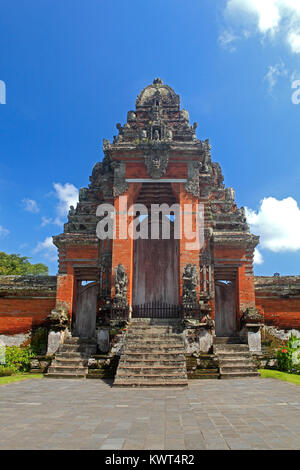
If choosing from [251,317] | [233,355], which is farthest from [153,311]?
[233,355]

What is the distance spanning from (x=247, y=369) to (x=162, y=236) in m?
8.01

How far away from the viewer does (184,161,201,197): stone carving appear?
1434 centimetres

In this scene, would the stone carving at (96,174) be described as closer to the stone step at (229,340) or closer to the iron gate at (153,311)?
the iron gate at (153,311)

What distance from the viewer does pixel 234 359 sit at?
1206cm

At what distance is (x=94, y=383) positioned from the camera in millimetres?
10352

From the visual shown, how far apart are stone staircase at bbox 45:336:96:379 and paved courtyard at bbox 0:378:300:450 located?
218cm

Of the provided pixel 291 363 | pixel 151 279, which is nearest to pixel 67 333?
pixel 151 279

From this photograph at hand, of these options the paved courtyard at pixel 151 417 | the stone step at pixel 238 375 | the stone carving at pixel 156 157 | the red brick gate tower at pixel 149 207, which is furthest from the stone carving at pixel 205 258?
the paved courtyard at pixel 151 417

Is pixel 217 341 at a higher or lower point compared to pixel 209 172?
lower

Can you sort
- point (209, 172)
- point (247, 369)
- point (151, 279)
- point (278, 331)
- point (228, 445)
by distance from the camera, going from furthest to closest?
point (151, 279) → point (209, 172) → point (278, 331) → point (247, 369) → point (228, 445)

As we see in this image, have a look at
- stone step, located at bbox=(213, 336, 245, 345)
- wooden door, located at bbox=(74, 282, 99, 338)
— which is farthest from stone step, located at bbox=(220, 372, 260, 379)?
wooden door, located at bbox=(74, 282, 99, 338)

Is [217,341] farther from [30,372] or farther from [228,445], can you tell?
[228,445]

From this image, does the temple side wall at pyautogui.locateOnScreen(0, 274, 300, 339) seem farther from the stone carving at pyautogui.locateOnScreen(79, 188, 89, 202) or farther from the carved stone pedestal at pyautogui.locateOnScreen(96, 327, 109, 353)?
the stone carving at pyautogui.locateOnScreen(79, 188, 89, 202)

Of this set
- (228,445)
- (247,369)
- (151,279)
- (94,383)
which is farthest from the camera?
(151,279)
